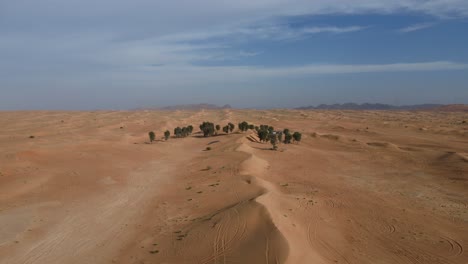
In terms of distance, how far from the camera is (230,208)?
15.6 metres

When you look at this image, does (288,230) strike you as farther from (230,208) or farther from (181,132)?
(181,132)

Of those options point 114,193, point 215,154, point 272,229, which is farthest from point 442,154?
point 114,193

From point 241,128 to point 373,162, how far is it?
Result: 24.0 metres

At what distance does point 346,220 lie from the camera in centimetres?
1573

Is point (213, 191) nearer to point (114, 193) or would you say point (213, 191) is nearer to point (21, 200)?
point (114, 193)

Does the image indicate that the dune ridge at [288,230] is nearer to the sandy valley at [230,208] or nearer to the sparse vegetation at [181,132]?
the sandy valley at [230,208]

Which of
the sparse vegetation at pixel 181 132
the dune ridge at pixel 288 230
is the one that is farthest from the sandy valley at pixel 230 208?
the sparse vegetation at pixel 181 132

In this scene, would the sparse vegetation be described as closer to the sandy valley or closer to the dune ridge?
the sandy valley

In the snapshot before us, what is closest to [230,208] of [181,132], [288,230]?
[288,230]

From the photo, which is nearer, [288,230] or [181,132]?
[288,230]

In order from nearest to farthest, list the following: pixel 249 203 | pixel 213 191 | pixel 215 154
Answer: pixel 249 203, pixel 213 191, pixel 215 154

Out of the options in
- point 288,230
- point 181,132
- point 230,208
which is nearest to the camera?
point 288,230

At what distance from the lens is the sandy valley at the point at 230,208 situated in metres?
12.4

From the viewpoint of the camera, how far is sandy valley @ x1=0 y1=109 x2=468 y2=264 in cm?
1242
